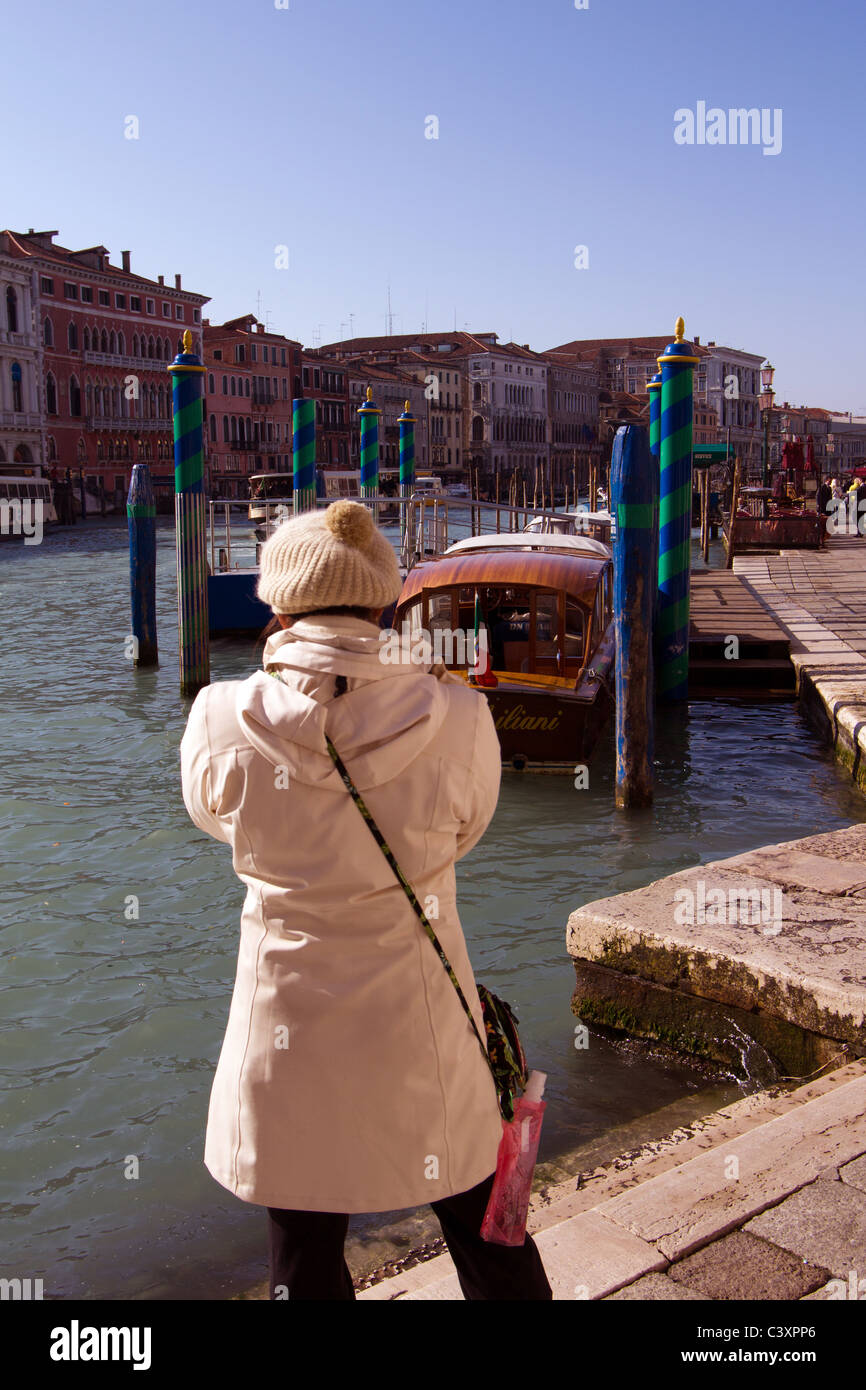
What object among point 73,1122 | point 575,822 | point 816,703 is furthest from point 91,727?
point 73,1122

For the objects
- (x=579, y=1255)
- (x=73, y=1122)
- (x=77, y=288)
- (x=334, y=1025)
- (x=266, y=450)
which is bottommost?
(x=73, y=1122)

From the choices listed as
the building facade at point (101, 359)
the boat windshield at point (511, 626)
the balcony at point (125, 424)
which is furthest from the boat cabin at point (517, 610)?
the balcony at point (125, 424)

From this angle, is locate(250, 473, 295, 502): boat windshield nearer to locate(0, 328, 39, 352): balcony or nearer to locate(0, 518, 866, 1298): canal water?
locate(0, 328, 39, 352): balcony

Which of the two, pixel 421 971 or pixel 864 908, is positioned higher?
pixel 421 971

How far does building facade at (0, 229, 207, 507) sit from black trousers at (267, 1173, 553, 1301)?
4660 centimetres

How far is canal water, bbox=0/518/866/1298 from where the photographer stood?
3.21m

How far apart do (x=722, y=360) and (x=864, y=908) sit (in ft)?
312

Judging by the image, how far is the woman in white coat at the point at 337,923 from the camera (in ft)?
5.30

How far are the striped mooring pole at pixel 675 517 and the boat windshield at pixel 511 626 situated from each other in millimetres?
1404

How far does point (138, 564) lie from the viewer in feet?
39.2

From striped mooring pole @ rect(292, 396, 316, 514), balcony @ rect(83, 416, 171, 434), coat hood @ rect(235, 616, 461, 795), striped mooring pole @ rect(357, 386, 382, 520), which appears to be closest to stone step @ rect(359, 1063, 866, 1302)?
coat hood @ rect(235, 616, 461, 795)

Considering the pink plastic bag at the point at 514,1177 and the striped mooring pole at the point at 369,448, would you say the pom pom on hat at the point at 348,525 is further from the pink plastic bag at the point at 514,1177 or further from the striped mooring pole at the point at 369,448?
the striped mooring pole at the point at 369,448
